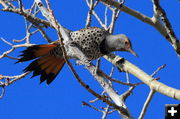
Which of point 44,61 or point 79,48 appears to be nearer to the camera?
point 79,48

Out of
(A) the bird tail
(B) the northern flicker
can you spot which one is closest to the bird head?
(B) the northern flicker

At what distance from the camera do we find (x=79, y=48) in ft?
12.0

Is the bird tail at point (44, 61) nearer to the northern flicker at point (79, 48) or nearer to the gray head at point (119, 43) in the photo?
the northern flicker at point (79, 48)

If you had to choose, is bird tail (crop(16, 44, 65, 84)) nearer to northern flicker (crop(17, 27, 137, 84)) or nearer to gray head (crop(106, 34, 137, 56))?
northern flicker (crop(17, 27, 137, 84))

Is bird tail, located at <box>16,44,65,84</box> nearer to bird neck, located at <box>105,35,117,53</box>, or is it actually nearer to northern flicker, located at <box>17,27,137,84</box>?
northern flicker, located at <box>17,27,137,84</box>

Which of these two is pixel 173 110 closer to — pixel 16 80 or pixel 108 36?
pixel 108 36

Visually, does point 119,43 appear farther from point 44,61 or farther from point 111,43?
point 44,61

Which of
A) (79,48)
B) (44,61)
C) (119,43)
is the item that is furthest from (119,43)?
(44,61)

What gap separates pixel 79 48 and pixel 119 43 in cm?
43

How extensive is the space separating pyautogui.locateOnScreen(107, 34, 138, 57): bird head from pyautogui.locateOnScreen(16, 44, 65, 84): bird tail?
0.60m

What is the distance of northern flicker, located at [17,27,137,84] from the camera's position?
11.9 ft

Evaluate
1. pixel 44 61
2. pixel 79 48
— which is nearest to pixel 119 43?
pixel 79 48

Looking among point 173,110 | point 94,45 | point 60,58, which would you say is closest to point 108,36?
point 94,45

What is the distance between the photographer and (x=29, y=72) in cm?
367
